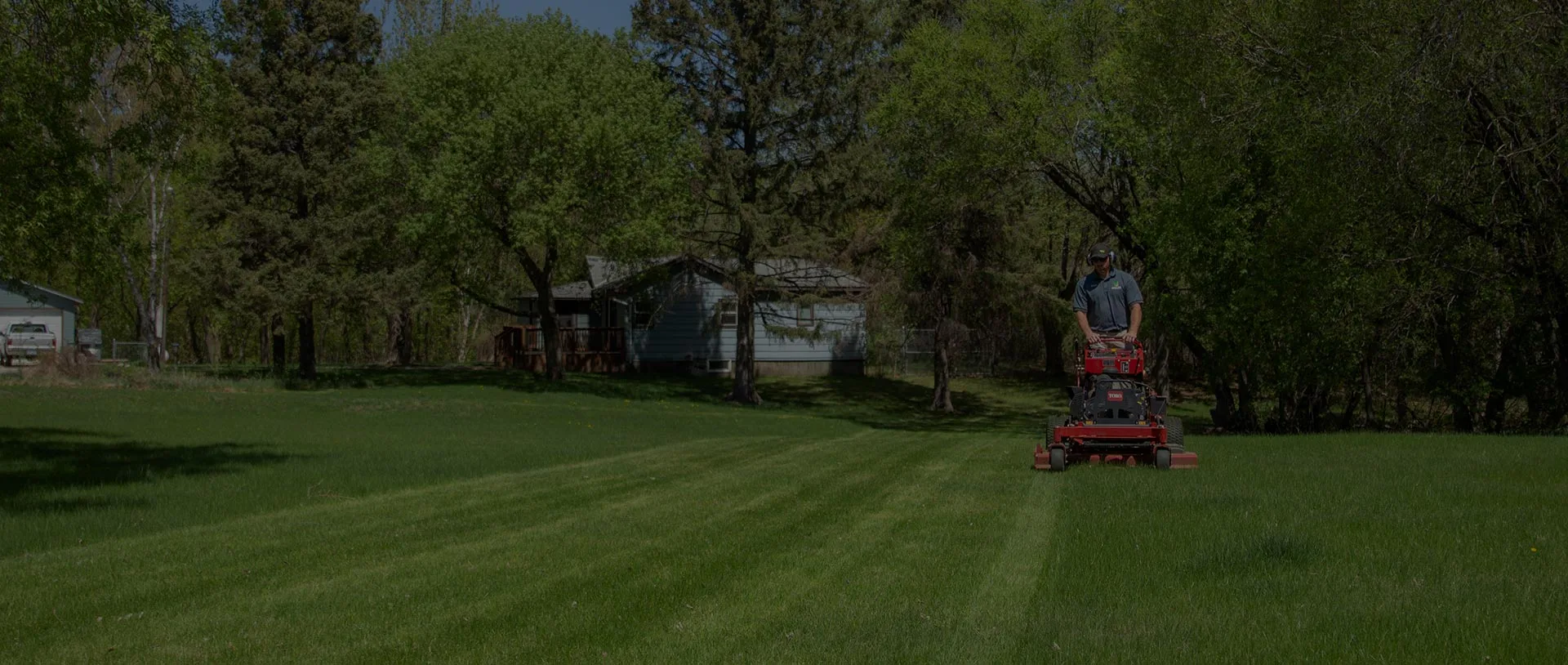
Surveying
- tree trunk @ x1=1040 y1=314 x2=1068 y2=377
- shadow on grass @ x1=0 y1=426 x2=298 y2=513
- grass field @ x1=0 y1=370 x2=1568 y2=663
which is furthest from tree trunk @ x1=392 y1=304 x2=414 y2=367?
grass field @ x1=0 y1=370 x2=1568 y2=663

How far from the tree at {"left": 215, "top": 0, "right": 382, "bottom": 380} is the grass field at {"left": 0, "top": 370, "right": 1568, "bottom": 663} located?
22913 millimetres

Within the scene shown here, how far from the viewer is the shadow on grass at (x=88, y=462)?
40.7ft

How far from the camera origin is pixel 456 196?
1421 inches

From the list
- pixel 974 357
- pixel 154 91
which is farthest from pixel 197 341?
pixel 154 91

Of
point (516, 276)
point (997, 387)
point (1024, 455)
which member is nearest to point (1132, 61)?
point (1024, 455)

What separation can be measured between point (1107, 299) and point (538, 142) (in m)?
27.8

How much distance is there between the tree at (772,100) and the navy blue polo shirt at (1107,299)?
25687 mm

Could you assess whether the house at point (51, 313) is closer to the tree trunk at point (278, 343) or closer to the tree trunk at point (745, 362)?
the tree trunk at point (278, 343)

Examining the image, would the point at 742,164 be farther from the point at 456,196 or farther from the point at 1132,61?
the point at 1132,61

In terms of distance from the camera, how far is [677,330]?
49969mm

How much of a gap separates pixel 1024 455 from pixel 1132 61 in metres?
12.6

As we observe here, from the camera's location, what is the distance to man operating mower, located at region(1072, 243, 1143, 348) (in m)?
11.9

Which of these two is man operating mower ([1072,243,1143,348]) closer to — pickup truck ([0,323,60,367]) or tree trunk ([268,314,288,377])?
tree trunk ([268,314,288,377])

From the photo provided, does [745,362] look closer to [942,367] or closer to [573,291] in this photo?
[942,367]
